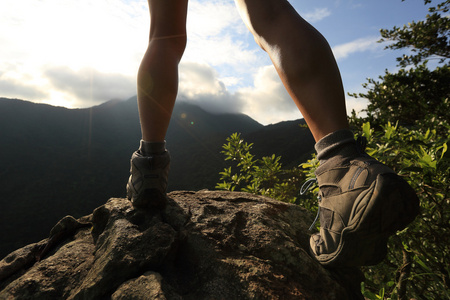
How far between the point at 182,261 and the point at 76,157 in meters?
32.3

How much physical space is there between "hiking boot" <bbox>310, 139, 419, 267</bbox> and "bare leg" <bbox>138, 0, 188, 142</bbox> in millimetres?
949

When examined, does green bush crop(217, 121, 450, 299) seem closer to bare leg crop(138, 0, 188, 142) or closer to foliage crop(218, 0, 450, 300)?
foliage crop(218, 0, 450, 300)

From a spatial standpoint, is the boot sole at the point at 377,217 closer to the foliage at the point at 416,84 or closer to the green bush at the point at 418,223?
the green bush at the point at 418,223

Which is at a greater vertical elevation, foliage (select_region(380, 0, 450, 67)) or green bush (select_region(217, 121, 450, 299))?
foliage (select_region(380, 0, 450, 67))

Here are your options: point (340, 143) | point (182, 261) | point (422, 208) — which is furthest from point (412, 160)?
point (182, 261)

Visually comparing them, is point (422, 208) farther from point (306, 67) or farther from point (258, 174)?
point (258, 174)

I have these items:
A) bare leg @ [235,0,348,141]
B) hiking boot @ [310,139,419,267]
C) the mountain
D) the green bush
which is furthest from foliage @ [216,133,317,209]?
the mountain

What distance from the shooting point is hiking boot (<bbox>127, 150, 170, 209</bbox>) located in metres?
1.58

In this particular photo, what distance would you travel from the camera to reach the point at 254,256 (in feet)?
4.38

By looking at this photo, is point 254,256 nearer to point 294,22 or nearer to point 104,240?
point 104,240

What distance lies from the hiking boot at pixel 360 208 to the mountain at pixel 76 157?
56.0 feet

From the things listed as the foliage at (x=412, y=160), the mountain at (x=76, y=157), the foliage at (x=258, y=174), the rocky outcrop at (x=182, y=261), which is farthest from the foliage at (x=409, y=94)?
the mountain at (x=76, y=157)

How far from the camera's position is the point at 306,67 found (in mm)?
1107

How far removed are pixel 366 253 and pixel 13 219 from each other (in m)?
27.4
